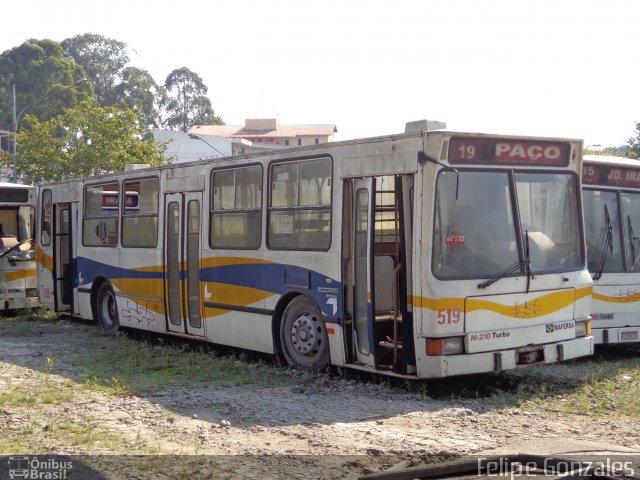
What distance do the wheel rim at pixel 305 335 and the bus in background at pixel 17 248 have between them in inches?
359

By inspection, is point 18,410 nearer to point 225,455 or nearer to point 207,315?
point 225,455

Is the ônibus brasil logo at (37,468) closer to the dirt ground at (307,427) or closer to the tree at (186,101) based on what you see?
the dirt ground at (307,427)

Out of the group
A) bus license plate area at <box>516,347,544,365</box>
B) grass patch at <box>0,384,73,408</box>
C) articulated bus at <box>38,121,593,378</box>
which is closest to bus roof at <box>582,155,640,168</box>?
articulated bus at <box>38,121,593,378</box>

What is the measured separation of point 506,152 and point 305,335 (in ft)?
10.6

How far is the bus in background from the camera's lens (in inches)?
695

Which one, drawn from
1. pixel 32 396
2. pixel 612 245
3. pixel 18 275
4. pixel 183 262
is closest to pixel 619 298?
pixel 612 245

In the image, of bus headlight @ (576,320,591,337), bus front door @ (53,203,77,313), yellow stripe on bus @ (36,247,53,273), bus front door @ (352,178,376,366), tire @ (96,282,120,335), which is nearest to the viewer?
bus front door @ (352,178,376,366)

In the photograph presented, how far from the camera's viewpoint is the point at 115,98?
85750 mm

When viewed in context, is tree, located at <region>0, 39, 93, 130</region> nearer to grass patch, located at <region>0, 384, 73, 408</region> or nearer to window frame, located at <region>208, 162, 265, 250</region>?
window frame, located at <region>208, 162, 265, 250</region>

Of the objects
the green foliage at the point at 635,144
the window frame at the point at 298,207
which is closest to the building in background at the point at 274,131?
the green foliage at the point at 635,144

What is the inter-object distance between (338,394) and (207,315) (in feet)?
12.3

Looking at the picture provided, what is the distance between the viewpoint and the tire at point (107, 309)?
589 inches

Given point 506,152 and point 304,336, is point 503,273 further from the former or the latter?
point 304,336

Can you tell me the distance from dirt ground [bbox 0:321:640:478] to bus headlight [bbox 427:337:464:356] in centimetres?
50
